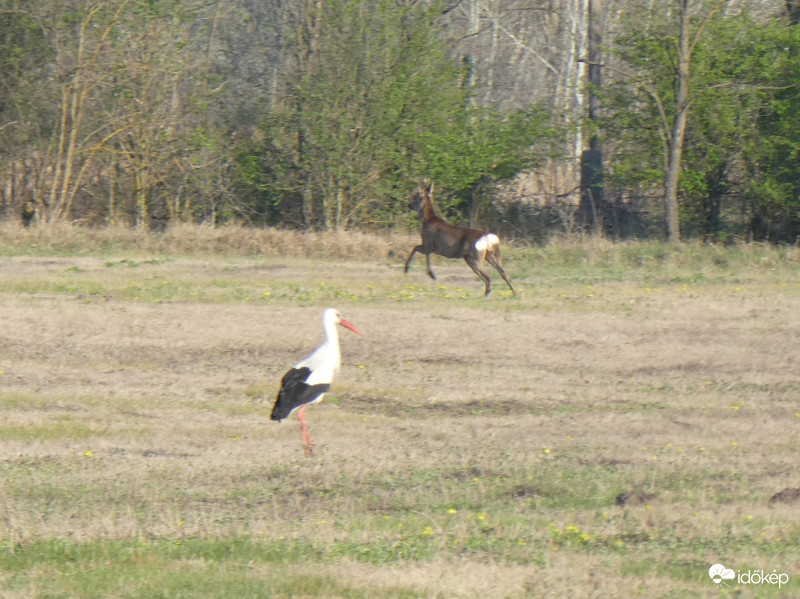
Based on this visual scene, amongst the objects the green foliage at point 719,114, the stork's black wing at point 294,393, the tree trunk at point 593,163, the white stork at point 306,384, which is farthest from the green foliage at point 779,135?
the stork's black wing at point 294,393

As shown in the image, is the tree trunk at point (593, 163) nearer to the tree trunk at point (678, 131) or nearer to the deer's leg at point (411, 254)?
the tree trunk at point (678, 131)

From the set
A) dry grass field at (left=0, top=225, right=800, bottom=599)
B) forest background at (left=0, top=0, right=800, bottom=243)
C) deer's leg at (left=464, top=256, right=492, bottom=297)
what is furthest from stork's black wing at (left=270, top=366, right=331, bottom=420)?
forest background at (left=0, top=0, right=800, bottom=243)

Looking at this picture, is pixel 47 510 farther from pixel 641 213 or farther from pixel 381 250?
pixel 641 213

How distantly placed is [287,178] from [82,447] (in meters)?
18.0

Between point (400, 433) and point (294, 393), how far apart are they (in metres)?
1.33

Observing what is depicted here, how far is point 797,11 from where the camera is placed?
92.4ft

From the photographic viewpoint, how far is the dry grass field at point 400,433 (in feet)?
22.0

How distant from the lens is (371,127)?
26125 millimetres

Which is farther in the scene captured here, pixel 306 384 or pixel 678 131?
pixel 678 131

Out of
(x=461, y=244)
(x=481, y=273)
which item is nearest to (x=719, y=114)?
(x=461, y=244)

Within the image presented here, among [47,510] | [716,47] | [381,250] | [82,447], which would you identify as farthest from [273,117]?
[47,510]

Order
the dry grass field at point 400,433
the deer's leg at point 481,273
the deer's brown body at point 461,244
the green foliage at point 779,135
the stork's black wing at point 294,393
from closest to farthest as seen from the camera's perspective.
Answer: the dry grass field at point 400,433 → the stork's black wing at point 294,393 → the deer's leg at point 481,273 → the deer's brown body at point 461,244 → the green foliage at point 779,135

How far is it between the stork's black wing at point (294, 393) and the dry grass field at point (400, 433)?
38 centimetres

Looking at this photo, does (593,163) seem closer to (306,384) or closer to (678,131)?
(678,131)
